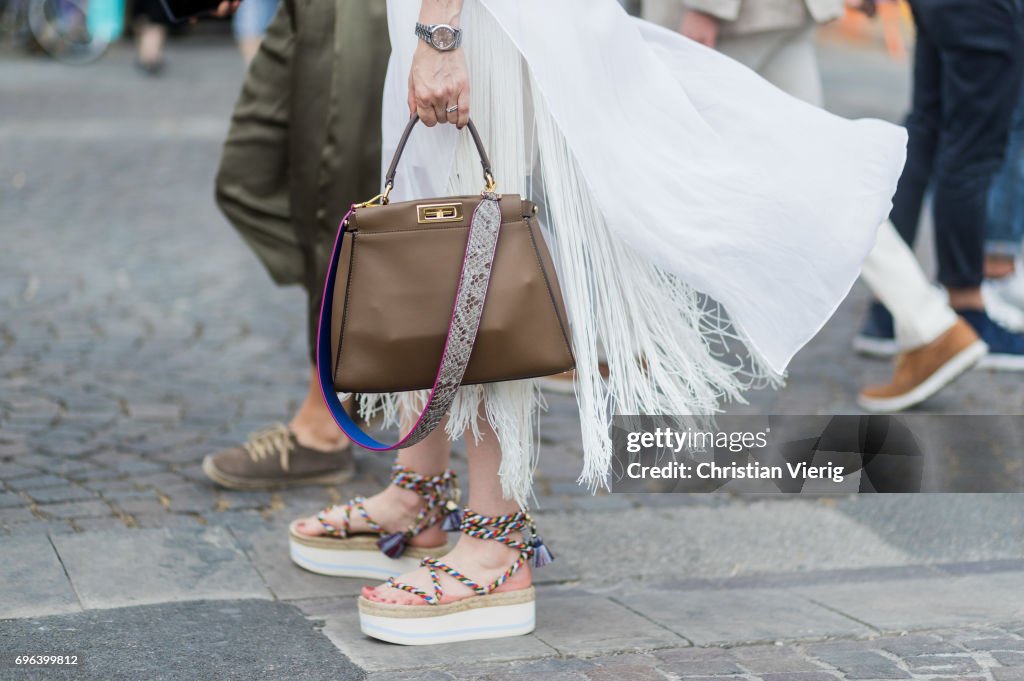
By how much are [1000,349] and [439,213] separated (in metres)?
2.94

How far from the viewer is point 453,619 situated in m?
2.61

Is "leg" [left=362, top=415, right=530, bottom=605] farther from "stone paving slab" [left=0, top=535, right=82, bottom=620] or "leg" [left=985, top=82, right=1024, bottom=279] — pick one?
"leg" [left=985, top=82, right=1024, bottom=279]

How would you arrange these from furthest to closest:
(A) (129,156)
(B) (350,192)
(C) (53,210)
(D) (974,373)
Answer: (A) (129,156) < (C) (53,210) < (D) (974,373) < (B) (350,192)

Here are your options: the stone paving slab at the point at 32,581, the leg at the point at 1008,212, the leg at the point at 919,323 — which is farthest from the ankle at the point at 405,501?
the leg at the point at 1008,212

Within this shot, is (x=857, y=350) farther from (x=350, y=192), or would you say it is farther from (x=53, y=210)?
(x=53, y=210)

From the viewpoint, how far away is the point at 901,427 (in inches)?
126

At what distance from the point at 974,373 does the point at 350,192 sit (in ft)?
7.94

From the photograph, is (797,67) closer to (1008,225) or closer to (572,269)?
(572,269)

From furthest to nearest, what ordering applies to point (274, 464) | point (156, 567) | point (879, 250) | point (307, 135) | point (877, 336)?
point (877, 336), point (879, 250), point (274, 464), point (307, 135), point (156, 567)

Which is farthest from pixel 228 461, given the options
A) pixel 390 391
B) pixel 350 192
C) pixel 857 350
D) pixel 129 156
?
pixel 129 156

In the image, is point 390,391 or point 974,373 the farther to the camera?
point 974,373

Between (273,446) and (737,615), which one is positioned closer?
(737,615)

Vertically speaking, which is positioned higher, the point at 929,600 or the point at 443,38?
Result: the point at 443,38

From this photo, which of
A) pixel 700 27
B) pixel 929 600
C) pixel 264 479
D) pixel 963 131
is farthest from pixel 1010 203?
pixel 264 479
